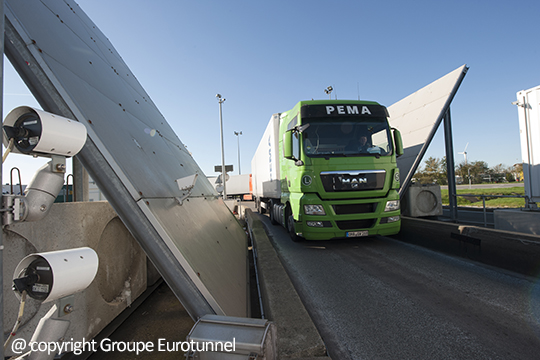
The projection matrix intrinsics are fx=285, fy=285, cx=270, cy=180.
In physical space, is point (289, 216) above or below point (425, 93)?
below

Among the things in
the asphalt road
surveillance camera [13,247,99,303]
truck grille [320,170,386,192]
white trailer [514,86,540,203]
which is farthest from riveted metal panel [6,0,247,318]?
white trailer [514,86,540,203]

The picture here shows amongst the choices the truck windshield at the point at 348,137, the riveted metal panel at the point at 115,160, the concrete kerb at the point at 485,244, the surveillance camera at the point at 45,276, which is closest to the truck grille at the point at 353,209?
the truck windshield at the point at 348,137

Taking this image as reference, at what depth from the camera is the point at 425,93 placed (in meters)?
8.27

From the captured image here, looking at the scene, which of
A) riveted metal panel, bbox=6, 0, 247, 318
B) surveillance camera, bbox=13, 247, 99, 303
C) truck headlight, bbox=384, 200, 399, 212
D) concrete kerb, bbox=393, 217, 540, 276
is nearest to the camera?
surveillance camera, bbox=13, 247, 99, 303

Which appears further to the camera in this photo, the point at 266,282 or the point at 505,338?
the point at 266,282

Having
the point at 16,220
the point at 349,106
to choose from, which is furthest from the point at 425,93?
the point at 16,220

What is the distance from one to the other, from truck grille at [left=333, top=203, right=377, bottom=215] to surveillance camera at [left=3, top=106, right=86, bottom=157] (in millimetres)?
5431

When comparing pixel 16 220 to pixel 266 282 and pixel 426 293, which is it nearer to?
pixel 266 282

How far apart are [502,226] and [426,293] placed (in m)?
4.24

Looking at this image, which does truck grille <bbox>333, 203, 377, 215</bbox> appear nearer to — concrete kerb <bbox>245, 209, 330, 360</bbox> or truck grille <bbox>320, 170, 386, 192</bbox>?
truck grille <bbox>320, 170, 386, 192</bbox>

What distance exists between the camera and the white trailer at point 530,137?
648 cm

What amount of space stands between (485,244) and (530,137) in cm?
364

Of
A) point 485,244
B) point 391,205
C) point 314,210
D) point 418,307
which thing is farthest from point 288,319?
point 391,205

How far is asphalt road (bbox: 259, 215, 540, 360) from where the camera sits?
2561 millimetres
